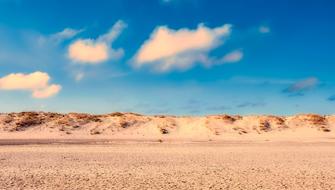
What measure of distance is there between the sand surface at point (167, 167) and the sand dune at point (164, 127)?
7.77 m

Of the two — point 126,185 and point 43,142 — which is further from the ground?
point 43,142

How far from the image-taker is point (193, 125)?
142ft

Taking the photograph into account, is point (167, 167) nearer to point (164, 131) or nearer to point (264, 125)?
point (164, 131)

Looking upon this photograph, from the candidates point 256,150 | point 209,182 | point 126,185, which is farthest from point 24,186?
point 256,150

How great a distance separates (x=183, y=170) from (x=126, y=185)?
422cm

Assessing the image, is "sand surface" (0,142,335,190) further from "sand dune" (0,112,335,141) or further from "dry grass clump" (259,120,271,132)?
"dry grass clump" (259,120,271,132)

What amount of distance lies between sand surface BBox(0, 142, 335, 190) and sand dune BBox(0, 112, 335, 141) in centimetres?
777

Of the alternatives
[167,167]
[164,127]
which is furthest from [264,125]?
[167,167]

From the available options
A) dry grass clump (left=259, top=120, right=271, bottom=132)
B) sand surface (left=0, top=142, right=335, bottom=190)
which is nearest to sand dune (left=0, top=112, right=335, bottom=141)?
dry grass clump (left=259, top=120, right=271, bottom=132)

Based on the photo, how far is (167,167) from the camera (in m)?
22.0

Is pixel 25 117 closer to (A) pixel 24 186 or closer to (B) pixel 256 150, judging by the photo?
(B) pixel 256 150

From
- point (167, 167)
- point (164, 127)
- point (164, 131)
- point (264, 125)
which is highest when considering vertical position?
point (264, 125)

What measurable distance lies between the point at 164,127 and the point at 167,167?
20.7 m

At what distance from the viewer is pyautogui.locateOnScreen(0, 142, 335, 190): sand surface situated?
57.8 feet
